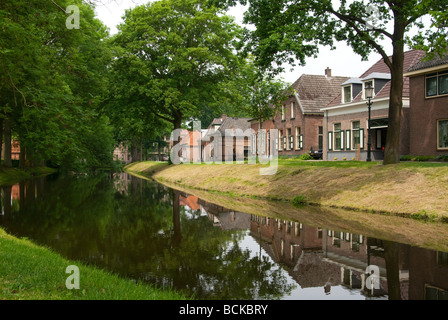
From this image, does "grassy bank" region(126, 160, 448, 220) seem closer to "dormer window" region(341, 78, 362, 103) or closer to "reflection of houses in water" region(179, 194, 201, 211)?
"reflection of houses in water" region(179, 194, 201, 211)

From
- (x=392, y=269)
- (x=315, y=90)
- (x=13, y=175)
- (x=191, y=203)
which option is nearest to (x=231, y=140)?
(x=315, y=90)

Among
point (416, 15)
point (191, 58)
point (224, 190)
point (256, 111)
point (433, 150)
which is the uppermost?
point (191, 58)

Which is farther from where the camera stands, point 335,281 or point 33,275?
point 335,281

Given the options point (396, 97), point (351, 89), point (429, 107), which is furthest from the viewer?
point (351, 89)

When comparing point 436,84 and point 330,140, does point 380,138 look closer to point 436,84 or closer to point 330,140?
point 330,140

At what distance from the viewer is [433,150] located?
81.2ft

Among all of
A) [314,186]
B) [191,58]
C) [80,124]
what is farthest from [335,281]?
[191,58]

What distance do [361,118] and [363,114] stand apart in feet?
1.18

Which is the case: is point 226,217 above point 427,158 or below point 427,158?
below

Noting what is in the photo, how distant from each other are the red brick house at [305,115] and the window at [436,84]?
14943 millimetres

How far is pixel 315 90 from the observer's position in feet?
138

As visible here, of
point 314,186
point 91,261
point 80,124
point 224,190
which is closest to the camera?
point 91,261
